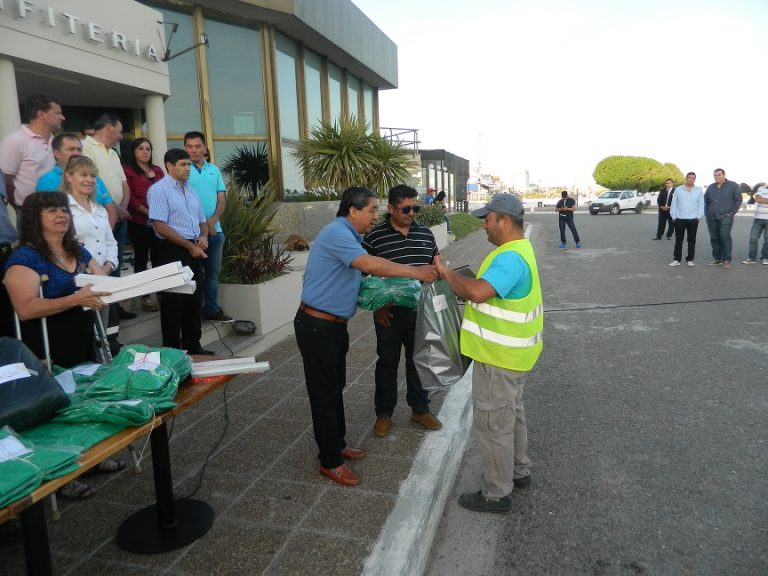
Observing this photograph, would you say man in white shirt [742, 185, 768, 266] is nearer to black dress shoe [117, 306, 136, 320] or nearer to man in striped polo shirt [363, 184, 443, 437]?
man in striped polo shirt [363, 184, 443, 437]

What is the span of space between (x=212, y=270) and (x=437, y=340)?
3484 millimetres

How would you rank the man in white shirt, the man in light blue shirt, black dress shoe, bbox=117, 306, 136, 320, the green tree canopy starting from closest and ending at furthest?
black dress shoe, bbox=117, 306, 136, 320 → the man in white shirt → the man in light blue shirt → the green tree canopy

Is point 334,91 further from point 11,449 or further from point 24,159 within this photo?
point 11,449

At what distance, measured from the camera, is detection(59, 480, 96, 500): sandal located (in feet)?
11.0

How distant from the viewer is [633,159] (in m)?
74.9

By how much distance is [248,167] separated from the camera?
12.9 meters

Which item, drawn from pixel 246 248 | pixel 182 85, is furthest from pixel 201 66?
pixel 246 248

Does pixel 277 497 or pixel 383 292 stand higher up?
pixel 383 292

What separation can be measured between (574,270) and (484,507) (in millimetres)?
10213

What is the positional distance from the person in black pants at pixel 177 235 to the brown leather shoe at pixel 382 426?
208 centimetres

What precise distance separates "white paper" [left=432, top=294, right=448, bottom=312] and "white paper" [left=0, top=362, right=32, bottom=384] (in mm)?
2343

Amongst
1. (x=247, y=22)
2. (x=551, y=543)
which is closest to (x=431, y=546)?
(x=551, y=543)

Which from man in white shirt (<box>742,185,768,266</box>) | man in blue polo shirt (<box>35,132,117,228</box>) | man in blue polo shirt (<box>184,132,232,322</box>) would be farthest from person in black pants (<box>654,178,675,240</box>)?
man in blue polo shirt (<box>35,132,117,228</box>)

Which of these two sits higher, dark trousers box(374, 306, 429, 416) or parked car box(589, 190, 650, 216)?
parked car box(589, 190, 650, 216)
